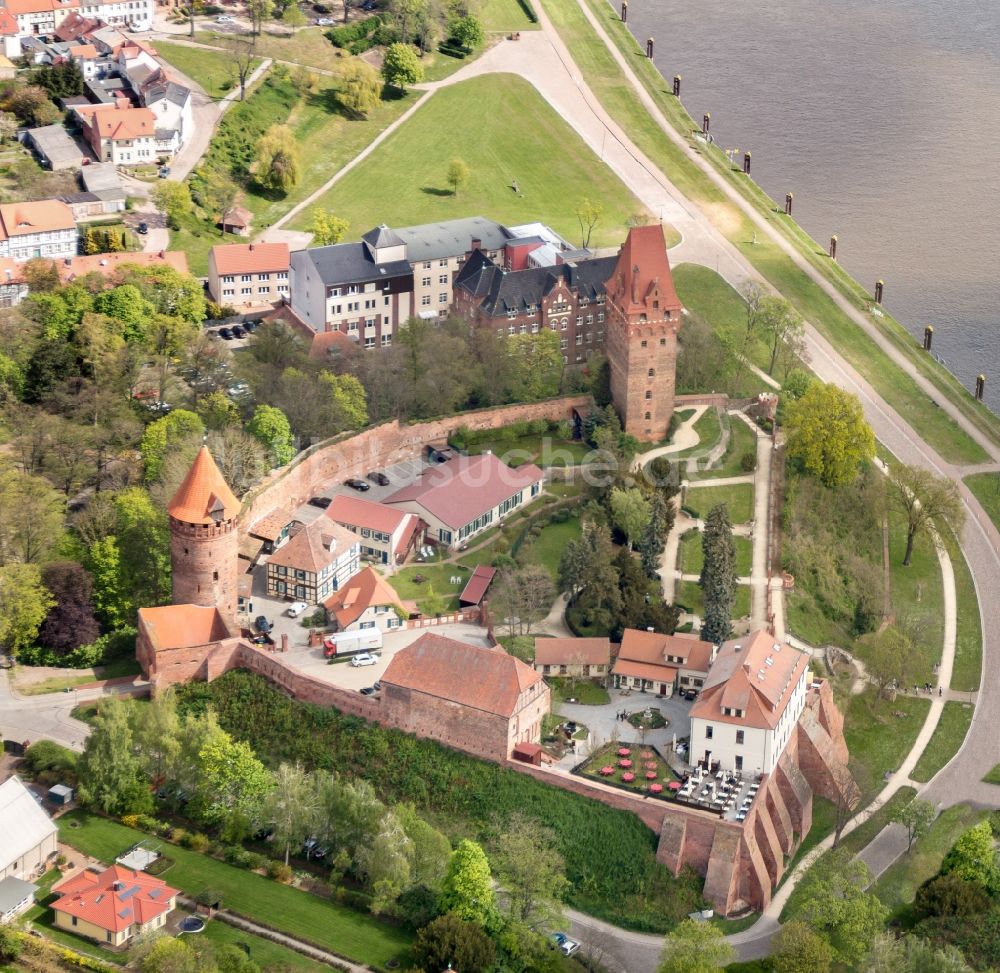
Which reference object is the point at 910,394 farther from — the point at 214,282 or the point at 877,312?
the point at 214,282

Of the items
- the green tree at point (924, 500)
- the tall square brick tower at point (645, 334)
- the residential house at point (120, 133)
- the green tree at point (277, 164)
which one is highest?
the residential house at point (120, 133)

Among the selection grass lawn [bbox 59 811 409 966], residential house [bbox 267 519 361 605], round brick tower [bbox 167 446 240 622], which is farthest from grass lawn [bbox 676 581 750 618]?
grass lawn [bbox 59 811 409 966]

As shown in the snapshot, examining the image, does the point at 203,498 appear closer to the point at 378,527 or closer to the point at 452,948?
the point at 378,527

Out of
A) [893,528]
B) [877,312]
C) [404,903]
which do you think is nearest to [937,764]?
[893,528]

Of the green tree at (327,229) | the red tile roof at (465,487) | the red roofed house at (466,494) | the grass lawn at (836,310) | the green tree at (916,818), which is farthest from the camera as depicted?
the green tree at (327,229)

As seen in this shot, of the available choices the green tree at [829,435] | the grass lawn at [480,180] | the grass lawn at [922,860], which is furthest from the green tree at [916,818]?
the grass lawn at [480,180]

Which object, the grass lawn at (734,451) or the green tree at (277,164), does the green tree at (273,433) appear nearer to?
the grass lawn at (734,451)
